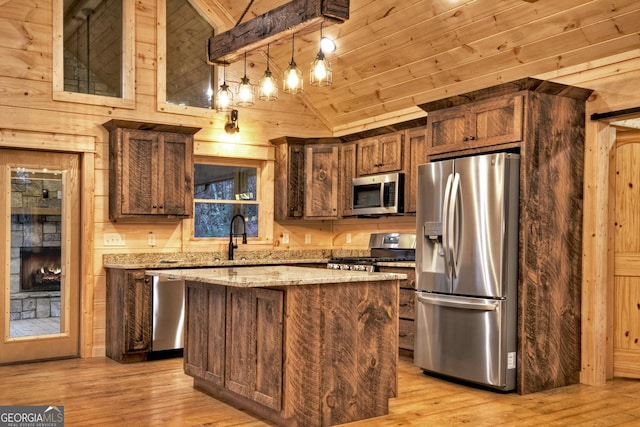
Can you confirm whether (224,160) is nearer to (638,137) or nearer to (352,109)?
(352,109)

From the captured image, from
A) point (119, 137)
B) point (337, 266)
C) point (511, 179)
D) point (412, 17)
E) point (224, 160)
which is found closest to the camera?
point (511, 179)

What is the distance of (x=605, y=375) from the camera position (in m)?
4.96

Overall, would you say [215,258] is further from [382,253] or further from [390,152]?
[390,152]

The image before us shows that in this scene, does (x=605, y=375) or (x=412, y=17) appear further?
(x=412, y=17)

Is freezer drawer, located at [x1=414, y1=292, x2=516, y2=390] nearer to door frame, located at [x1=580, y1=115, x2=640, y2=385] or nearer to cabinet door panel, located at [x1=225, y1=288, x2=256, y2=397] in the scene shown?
door frame, located at [x1=580, y1=115, x2=640, y2=385]

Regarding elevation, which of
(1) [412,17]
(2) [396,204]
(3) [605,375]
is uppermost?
(1) [412,17]

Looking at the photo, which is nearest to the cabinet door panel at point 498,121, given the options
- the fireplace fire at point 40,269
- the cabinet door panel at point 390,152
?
the cabinet door panel at point 390,152

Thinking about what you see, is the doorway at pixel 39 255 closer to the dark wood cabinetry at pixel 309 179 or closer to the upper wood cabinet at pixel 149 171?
the upper wood cabinet at pixel 149 171

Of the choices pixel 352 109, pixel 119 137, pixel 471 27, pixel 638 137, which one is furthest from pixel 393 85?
pixel 119 137

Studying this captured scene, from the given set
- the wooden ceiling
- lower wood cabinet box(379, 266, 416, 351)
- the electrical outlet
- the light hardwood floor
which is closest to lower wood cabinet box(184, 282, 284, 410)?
the light hardwood floor

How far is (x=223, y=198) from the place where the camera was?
698 centimetres

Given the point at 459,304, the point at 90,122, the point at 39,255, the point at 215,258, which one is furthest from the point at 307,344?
the point at 90,122

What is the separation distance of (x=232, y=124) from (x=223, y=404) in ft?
11.0

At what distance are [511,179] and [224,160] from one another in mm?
3351
